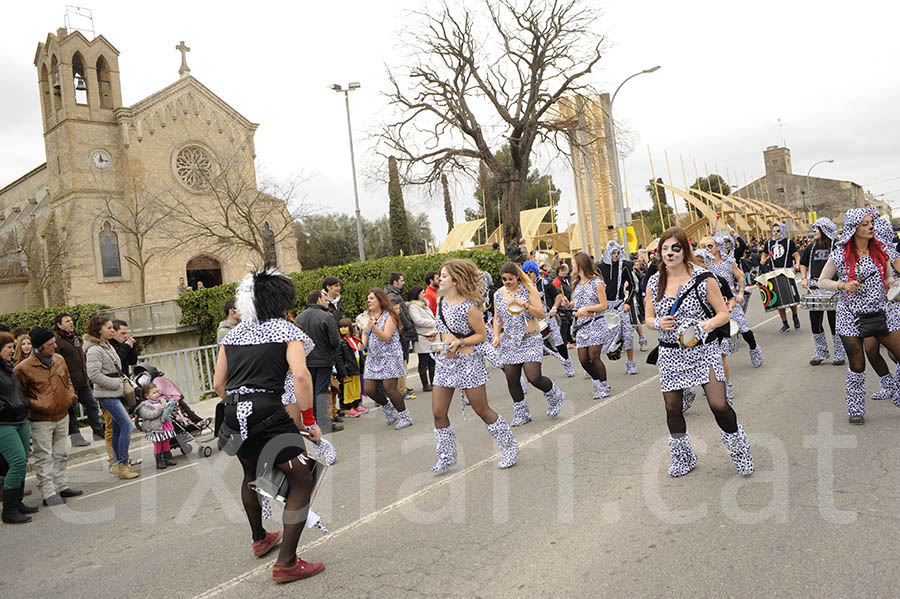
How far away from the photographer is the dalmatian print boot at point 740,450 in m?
5.25

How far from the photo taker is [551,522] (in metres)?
4.86

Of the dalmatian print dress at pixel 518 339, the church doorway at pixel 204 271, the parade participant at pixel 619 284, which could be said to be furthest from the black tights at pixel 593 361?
the church doorway at pixel 204 271

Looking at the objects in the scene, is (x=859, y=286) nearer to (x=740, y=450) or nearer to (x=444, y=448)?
(x=740, y=450)

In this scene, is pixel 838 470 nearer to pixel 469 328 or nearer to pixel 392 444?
pixel 469 328

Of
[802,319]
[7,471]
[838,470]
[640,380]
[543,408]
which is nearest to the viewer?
[838,470]

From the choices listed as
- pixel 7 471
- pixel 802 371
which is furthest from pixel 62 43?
pixel 802 371

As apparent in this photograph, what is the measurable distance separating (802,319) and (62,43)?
4185cm

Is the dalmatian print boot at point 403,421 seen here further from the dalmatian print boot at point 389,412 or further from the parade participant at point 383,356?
the dalmatian print boot at point 389,412

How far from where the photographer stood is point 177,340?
26.4 m

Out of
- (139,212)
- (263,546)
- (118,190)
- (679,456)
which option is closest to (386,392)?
(263,546)

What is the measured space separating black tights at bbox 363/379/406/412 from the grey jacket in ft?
9.64

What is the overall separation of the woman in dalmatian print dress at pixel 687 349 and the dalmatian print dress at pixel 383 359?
14.6 feet

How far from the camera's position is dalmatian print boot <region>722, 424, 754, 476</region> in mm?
5254

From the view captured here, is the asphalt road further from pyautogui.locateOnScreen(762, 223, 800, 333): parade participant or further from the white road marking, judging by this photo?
pyautogui.locateOnScreen(762, 223, 800, 333): parade participant
